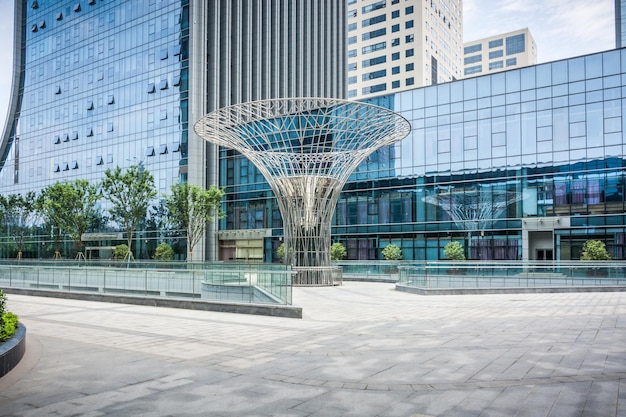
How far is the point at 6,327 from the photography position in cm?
900

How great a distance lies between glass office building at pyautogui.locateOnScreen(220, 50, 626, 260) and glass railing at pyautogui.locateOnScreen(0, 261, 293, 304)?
2331cm

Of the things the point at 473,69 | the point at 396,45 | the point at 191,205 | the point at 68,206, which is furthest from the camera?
the point at 473,69

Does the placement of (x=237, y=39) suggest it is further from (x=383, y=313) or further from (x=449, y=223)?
(x=383, y=313)

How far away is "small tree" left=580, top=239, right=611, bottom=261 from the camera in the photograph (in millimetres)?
34500

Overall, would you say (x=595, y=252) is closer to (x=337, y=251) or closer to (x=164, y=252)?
(x=337, y=251)

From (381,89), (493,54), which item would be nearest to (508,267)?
(381,89)

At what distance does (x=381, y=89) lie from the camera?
8212cm

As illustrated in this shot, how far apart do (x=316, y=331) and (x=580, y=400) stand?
6885 mm

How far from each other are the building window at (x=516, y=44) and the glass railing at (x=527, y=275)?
8997 centimetres

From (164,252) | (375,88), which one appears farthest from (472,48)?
(164,252)

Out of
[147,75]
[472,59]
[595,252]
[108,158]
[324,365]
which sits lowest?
[324,365]

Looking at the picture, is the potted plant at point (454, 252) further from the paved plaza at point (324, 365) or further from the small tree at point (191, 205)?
the paved plaza at point (324, 365)

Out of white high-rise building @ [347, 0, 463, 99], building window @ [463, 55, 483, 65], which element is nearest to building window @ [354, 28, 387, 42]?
white high-rise building @ [347, 0, 463, 99]

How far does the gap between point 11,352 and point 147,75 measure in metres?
56.0
